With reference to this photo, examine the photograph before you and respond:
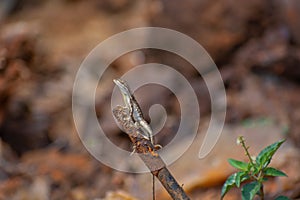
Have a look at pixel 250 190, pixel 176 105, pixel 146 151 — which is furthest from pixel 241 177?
pixel 176 105

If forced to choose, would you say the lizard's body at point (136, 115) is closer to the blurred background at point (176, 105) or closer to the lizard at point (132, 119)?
the lizard at point (132, 119)

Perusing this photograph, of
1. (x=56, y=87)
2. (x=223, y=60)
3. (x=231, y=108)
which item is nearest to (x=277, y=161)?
(x=231, y=108)

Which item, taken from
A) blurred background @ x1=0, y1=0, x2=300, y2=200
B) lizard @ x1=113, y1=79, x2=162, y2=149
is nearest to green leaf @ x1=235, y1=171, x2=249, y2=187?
lizard @ x1=113, y1=79, x2=162, y2=149

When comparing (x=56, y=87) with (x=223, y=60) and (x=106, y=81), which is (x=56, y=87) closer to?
(x=106, y=81)

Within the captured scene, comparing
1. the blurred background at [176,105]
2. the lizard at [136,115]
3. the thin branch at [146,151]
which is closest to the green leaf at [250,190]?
the thin branch at [146,151]

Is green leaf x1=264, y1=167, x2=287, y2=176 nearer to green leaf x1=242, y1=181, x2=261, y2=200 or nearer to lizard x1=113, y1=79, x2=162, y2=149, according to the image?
green leaf x1=242, y1=181, x2=261, y2=200

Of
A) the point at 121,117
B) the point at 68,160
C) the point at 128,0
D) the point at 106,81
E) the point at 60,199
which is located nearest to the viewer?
the point at 121,117

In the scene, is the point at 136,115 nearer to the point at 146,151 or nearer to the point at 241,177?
the point at 146,151
